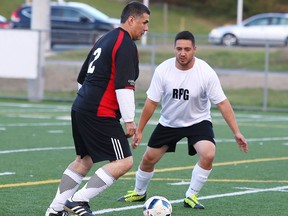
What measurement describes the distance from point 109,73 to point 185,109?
1.90 metres

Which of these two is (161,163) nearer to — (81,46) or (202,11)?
(81,46)

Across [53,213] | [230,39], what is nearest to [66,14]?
[230,39]

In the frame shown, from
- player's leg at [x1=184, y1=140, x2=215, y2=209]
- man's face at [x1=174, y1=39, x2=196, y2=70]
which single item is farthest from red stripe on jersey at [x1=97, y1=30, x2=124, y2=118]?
player's leg at [x1=184, y1=140, x2=215, y2=209]

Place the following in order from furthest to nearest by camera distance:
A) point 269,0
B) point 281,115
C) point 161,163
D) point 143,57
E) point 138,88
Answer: point 269,0
point 143,57
point 138,88
point 281,115
point 161,163

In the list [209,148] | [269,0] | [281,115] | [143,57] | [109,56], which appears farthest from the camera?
[269,0]

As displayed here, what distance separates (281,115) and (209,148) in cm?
1378

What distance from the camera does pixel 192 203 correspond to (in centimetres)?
960

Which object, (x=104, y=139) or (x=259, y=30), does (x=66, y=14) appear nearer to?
(x=259, y=30)

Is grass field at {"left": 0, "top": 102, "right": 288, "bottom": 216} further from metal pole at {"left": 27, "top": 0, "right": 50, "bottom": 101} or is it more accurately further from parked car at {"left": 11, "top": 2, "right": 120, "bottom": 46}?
parked car at {"left": 11, "top": 2, "right": 120, "bottom": 46}

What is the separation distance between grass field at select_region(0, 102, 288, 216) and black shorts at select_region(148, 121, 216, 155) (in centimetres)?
67

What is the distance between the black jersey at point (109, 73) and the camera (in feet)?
26.3

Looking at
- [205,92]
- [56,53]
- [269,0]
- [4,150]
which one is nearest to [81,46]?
[56,53]

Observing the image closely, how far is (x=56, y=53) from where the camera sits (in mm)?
27328

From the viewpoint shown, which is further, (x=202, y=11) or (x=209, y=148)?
(x=202, y=11)
